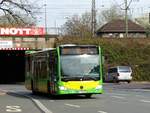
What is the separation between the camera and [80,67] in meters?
29.8

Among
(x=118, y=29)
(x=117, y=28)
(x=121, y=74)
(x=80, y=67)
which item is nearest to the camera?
(x=80, y=67)

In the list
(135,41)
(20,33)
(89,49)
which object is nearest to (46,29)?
(20,33)

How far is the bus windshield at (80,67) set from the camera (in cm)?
2958

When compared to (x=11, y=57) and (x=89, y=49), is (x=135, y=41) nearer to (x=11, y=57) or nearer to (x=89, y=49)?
(x=11, y=57)

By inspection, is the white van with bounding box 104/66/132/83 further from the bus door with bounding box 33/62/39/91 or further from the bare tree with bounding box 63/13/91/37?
the bare tree with bounding box 63/13/91/37

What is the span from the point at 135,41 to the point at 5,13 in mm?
42857

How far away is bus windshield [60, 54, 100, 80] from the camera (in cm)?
2958

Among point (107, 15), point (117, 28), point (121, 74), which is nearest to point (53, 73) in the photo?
point (121, 74)

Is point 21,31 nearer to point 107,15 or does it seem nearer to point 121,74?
point 121,74

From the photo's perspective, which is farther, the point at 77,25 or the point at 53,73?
the point at 77,25

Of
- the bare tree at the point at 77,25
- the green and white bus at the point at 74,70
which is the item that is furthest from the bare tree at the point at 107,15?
the green and white bus at the point at 74,70

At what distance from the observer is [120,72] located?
6469 centimetres

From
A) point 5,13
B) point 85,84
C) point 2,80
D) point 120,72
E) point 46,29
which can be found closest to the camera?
point 85,84

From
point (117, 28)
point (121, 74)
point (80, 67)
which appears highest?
point (117, 28)
